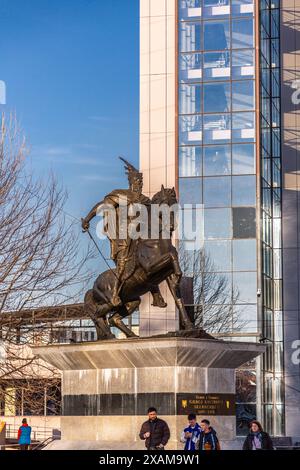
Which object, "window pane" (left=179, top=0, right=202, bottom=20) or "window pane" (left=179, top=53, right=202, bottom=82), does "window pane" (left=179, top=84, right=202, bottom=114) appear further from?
"window pane" (left=179, top=0, right=202, bottom=20)

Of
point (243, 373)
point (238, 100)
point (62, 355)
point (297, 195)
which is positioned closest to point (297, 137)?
point (297, 195)

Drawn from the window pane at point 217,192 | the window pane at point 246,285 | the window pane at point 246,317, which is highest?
the window pane at point 217,192

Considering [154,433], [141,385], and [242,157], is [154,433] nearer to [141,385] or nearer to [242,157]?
[141,385]

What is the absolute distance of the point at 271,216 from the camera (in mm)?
59531

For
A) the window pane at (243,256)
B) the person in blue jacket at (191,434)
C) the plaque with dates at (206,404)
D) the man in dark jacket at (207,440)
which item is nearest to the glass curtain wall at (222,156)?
the window pane at (243,256)

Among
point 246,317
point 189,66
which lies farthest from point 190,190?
point 246,317

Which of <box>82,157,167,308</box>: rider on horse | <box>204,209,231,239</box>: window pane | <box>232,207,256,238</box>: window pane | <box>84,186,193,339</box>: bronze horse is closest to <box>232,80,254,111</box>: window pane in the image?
<box>232,207,256,238</box>: window pane

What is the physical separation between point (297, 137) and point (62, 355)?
37.9 metres

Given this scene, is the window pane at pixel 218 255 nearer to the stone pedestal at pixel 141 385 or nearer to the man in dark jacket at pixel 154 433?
the stone pedestal at pixel 141 385

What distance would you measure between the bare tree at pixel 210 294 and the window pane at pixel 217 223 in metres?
1.02

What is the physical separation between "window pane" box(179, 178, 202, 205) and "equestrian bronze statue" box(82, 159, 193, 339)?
28.2 meters

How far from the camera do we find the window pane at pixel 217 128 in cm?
5525

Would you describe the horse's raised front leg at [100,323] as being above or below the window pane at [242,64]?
below
